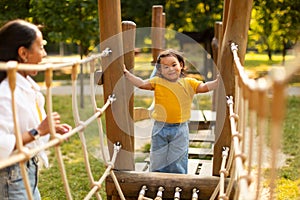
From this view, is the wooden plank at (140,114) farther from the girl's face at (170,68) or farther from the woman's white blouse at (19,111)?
the woman's white blouse at (19,111)

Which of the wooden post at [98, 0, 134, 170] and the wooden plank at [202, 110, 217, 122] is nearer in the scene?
the wooden post at [98, 0, 134, 170]

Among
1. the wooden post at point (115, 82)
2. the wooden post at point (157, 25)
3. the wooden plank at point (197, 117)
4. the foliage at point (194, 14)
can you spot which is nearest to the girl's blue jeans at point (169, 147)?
the wooden post at point (115, 82)

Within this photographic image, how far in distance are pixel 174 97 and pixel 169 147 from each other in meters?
0.28

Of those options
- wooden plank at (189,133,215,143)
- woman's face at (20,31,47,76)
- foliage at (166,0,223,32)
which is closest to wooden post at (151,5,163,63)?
wooden plank at (189,133,215,143)

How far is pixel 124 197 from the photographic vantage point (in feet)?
8.04

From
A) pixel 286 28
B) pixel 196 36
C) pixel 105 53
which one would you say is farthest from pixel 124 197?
pixel 196 36

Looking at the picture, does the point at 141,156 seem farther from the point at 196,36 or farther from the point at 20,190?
the point at 196,36

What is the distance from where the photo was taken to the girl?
248cm

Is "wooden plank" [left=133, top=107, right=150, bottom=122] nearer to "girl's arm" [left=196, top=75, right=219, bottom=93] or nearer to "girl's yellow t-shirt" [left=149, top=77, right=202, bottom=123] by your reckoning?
"girl's yellow t-shirt" [left=149, top=77, right=202, bottom=123]

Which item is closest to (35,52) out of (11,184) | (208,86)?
(11,184)

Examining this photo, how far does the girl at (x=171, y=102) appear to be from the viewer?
8.15 feet

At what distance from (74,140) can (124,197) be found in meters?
3.23

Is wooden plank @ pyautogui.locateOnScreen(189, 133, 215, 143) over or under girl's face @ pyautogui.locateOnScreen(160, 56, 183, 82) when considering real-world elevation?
under

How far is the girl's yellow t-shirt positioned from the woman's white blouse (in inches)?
35.7
